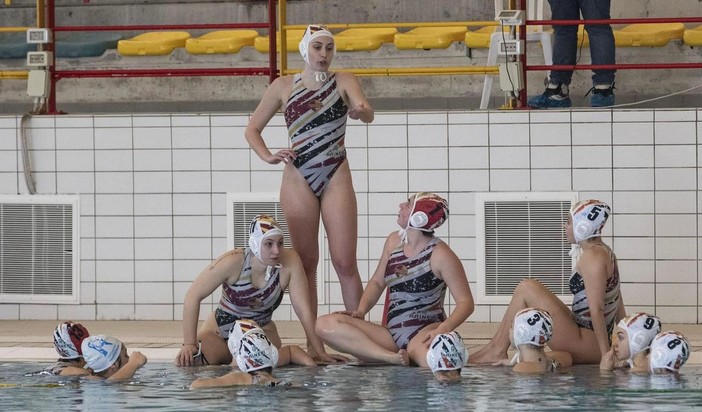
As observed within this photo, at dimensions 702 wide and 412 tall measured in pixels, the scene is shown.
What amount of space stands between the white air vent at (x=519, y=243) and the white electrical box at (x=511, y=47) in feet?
3.52

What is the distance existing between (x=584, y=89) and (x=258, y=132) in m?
5.08

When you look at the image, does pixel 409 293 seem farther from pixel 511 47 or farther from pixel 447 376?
pixel 511 47

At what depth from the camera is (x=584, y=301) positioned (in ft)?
26.5

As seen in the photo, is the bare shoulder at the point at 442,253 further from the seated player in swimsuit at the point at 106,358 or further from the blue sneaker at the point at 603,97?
the blue sneaker at the point at 603,97

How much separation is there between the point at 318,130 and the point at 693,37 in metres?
5.22

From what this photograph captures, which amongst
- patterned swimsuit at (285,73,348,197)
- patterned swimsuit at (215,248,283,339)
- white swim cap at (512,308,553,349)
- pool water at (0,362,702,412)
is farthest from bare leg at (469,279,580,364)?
patterned swimsuit at (285,73,348,197)

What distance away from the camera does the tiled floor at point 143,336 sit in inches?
339

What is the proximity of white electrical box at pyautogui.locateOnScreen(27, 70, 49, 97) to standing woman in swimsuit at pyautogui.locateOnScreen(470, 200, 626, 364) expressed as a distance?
446 cm

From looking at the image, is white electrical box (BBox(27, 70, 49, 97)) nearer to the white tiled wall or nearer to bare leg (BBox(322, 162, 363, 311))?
the white tiled wall

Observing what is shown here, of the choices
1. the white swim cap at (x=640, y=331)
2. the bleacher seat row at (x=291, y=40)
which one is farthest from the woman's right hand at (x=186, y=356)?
the bleacher seat row at (x=291, y=40)

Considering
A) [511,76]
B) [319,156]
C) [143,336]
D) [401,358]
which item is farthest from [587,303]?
[143,336]

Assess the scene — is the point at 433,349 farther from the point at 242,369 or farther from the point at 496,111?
the point at 496,111

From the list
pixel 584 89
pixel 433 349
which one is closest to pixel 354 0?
pixel 584 89

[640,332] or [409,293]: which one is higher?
[409,293]
